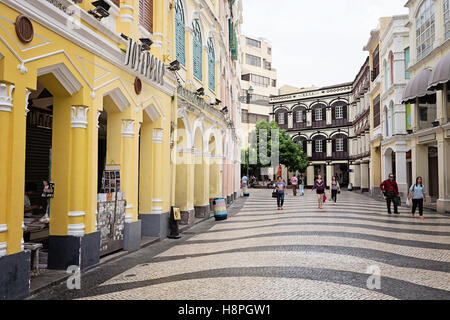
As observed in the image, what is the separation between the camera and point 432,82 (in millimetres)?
15828

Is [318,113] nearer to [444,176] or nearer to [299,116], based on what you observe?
[299,116]

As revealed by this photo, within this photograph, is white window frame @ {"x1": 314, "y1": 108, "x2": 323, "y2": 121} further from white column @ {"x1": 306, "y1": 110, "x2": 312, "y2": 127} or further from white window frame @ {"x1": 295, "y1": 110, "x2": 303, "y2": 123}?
white window frame @ {"x1": 295, "y1": 110, "x2": 303, "y2": 123}

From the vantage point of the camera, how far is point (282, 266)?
717 cm

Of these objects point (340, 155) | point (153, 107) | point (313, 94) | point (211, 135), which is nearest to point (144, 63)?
point (153, 107)

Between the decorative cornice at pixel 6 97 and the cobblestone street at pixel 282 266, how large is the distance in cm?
283

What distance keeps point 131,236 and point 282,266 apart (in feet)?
13.0

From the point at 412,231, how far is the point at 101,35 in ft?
34.3

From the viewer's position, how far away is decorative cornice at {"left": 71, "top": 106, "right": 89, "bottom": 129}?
7395mm

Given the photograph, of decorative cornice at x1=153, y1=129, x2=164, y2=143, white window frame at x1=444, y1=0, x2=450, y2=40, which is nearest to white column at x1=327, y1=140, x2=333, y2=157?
white window frame at x1=444, y1=0, x2=450, y2=40

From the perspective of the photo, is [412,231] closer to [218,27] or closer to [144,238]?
[144,238]

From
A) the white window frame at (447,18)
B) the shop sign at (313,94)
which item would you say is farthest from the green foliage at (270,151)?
the white window frame at (447,18)

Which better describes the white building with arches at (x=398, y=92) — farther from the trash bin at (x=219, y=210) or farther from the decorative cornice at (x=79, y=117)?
the decorative cornice at (x=79, y=117)

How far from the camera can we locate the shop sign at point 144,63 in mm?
8672

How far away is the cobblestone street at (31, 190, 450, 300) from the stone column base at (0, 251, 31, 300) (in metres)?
0.28
